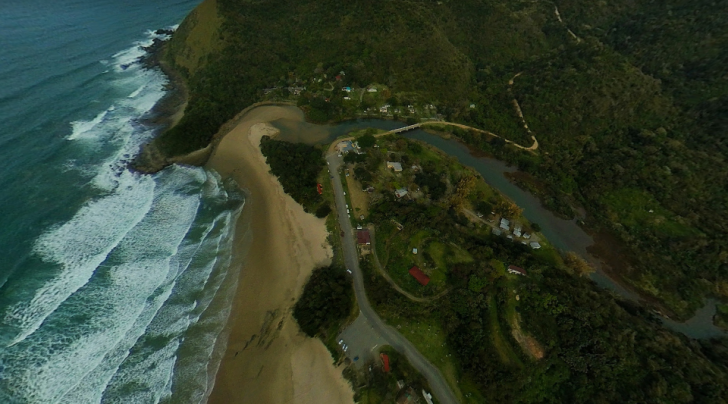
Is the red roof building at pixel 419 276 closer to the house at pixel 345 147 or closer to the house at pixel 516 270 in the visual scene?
the house at pixel 516 270

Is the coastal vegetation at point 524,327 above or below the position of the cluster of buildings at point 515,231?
below

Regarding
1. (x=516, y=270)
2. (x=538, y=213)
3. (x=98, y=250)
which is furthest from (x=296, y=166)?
(x=538, y=213)

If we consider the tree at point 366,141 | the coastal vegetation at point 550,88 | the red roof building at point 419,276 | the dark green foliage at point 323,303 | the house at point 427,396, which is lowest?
the house at point 427,396

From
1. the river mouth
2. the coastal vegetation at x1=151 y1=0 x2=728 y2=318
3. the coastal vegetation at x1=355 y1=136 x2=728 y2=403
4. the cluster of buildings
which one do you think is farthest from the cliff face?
the cluster of buildings

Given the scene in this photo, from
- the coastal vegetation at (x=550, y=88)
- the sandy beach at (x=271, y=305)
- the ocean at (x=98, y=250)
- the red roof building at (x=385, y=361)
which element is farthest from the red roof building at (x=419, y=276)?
the coastal vegetation at (x=550, y=88)

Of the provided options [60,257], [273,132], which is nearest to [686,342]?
[273,132]

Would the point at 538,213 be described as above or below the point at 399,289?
above

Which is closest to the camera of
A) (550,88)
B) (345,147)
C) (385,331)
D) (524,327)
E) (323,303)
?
(524,327)

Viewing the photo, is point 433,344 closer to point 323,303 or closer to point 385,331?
point 385,331
